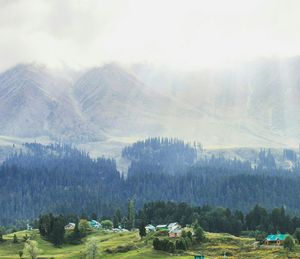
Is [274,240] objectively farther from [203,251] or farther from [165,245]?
[165,245]

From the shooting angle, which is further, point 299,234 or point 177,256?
point 299,234

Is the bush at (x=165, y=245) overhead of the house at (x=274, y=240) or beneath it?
beneath

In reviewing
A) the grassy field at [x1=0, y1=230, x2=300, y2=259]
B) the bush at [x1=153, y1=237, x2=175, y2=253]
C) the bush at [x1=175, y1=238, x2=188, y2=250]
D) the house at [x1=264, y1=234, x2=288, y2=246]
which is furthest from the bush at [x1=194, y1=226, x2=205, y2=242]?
the house at [x1=264, y1=234, x2=288, y2=246]

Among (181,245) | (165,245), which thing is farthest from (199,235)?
(165,245)

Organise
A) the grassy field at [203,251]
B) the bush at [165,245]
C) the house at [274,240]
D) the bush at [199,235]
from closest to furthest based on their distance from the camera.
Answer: the grassy field at [203,251]
the bush at [165,245]
the house at [274,240]
the bush at [199,235]

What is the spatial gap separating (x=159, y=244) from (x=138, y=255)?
35.9 feet

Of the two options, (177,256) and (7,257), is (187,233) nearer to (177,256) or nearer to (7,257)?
(177,256)

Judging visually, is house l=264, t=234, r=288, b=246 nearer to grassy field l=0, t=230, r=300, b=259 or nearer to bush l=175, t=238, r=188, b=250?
grassy field l=0, t=230, r=300, b=259

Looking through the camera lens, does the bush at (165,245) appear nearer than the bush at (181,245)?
Yes

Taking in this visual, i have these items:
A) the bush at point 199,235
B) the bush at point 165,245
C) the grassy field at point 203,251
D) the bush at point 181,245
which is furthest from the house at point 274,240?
the bush at point 165,245

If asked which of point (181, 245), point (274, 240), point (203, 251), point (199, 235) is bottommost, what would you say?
point (203, 251)

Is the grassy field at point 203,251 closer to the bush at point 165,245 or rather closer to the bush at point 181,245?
the bush at point 165,245

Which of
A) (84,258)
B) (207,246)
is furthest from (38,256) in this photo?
(207,246)

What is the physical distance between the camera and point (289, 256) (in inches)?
6447
